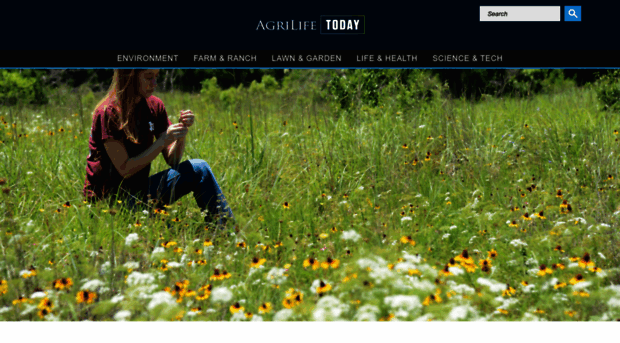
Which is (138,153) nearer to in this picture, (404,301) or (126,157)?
(126,157)

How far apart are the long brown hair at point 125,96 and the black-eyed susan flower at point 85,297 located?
1.05 metres

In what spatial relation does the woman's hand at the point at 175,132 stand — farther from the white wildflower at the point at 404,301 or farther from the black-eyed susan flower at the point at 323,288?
the white wildflower at the point at 404,301

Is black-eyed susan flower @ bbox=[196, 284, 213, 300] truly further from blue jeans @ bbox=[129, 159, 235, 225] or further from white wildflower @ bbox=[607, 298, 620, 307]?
white wildflower @ bbox=[607, 298, 620, 307]

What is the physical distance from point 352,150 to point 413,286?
6.27 ft

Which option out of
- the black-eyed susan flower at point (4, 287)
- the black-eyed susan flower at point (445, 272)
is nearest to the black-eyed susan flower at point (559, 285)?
the black-eyed susan flower at point (445, 272)

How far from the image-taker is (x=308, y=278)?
1897mm

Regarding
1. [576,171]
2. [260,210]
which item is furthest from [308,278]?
[576,171]

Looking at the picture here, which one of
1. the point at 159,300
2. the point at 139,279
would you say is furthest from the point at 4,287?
the point at 159,300

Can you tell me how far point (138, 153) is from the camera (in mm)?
2631
